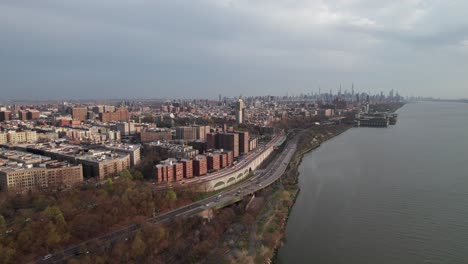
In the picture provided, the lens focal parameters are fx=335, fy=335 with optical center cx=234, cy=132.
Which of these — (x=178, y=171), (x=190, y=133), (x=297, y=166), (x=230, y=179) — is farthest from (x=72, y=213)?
(x=190, y=133)

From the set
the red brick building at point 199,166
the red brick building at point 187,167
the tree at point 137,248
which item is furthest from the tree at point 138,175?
the tree at point 137,248

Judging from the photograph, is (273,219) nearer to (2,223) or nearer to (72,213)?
(72,213)

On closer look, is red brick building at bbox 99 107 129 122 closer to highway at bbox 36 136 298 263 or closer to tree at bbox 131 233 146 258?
highway at bbox 36 136 298 263

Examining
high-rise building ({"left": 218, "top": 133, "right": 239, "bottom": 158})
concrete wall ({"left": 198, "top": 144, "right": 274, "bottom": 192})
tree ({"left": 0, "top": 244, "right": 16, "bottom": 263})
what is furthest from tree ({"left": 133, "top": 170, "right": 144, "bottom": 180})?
high-rise building ({"left": 218, "top": 133, "right": 239, "bottom": 158})

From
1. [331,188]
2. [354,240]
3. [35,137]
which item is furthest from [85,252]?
[35,137]

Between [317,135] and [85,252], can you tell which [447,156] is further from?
[85,252]

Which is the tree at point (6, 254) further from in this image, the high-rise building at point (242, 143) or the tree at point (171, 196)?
the high-rise building at point (242, 143)
